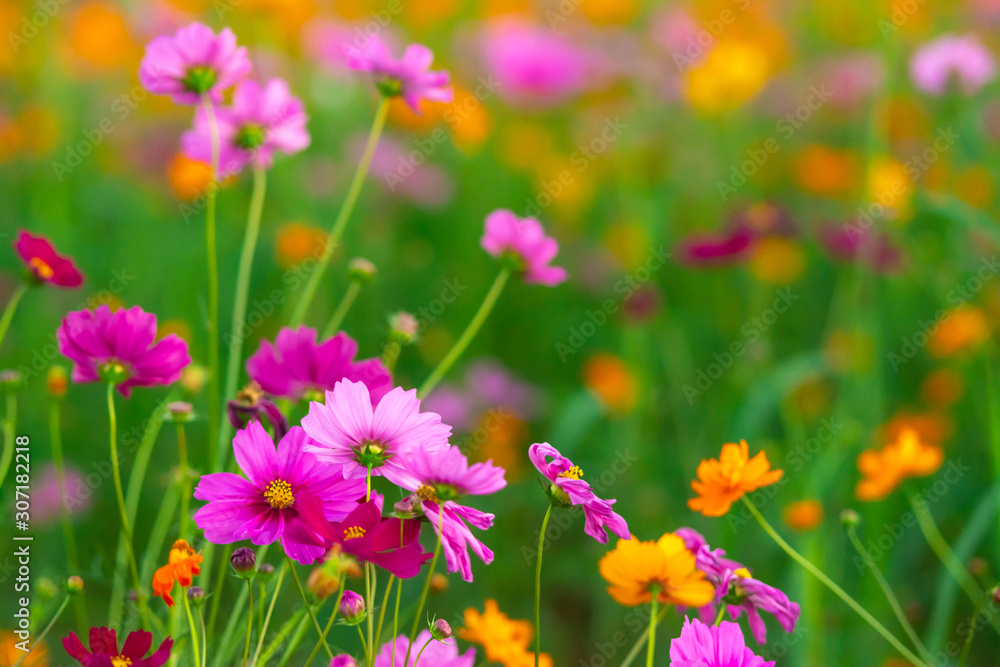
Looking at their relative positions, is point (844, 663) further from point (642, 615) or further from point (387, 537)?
point (387, 537)

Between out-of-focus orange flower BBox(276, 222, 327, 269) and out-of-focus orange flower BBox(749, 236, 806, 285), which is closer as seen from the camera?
out-of-focus orange flower BBox(276, 222, 327, 269)

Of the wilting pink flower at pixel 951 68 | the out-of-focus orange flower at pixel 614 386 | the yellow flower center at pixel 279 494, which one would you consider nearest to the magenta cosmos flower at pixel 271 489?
the yellow flower center at pixel 279 494

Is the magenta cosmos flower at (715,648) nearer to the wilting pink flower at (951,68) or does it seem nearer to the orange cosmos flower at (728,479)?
the orange cosmos flower at (728,479)

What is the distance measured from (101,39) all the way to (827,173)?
1.78m

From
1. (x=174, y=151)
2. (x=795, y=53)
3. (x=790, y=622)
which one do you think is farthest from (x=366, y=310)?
(x=795, y=53)

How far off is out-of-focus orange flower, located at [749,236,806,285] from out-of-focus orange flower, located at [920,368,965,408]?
362mm

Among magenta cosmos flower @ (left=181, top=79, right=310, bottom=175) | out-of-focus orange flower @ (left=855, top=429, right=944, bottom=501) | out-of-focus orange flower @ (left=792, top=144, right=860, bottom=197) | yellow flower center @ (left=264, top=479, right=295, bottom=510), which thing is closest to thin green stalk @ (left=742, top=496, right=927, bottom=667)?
out-of-focus orange flower @ (left=855, top=429, right=944, bottom=501)

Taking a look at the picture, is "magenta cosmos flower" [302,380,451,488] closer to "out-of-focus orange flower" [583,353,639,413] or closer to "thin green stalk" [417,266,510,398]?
"thin green stalk" [417,266,510,398]

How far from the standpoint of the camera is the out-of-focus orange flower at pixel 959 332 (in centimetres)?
127

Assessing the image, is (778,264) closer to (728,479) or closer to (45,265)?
(728,479)

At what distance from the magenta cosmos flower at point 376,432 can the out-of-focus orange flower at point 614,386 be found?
0.92 m

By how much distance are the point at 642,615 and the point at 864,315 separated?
61 centimetres

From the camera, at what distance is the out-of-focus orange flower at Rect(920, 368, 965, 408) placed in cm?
148

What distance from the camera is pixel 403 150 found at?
2037 mm
